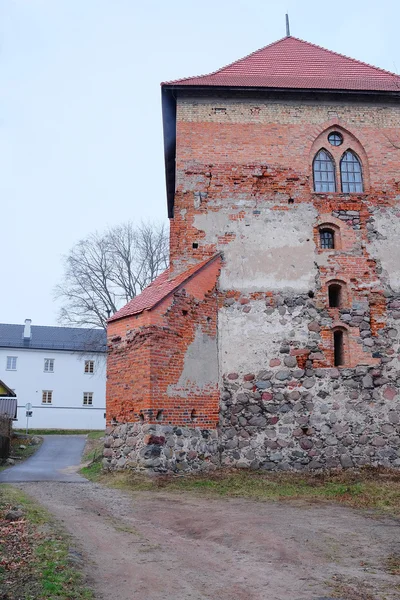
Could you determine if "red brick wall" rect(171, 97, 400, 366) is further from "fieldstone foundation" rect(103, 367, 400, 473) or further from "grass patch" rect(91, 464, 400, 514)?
"grass patch" rect(91, 464, 400, 514)

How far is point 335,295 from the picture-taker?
13.7 meters

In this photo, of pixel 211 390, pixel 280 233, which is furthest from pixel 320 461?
pixel 280 233

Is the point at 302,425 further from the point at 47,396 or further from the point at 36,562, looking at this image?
the point at 47,396

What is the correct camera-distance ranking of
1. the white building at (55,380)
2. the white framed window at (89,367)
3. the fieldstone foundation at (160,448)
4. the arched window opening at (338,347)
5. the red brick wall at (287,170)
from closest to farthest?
the fieldstone foundation at (160,448) < the arched window opening at (338,347) < the red brick wall at (287,170) < the white building at (55,380) < the white framed window at (89,367)

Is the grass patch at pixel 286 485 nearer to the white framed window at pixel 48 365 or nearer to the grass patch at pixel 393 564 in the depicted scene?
the grass patch at pixel 393 564

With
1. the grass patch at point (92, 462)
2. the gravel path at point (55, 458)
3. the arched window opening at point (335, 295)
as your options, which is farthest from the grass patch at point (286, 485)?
the gravel path at point (55, 458)

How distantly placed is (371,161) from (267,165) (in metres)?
2.68

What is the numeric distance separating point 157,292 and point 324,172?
5.41 metres

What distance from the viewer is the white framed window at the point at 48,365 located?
44.1 metres

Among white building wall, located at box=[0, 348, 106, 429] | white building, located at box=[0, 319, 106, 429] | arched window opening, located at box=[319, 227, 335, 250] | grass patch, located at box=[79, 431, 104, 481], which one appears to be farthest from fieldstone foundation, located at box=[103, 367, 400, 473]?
white building, located at box=[0, 319, 106, 429]

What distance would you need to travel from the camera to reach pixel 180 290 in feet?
40.3

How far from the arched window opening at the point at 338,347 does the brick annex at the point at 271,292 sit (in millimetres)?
33

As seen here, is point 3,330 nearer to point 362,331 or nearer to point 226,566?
point 362,331

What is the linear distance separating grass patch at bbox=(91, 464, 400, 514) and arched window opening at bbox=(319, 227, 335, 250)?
5300 millimetres
